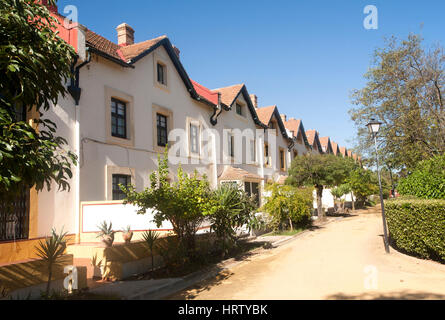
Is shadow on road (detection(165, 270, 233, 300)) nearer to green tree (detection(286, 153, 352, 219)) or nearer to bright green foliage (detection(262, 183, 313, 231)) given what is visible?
bright green foliage (detection(262, 183, 313, 231))

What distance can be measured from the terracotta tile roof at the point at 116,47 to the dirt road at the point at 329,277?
9.60m

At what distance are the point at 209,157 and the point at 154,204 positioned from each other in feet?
34.3

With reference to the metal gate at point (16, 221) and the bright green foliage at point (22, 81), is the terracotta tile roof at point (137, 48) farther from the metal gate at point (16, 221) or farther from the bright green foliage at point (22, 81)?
the bright green foliage at point (22, 81)

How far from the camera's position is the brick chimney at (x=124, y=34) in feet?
55.5

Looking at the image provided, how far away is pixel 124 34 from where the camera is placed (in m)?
16.9

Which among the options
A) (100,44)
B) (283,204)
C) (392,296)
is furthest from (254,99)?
(392,296)

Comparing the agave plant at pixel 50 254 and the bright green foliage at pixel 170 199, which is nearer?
the agave plant at pixel 50 254

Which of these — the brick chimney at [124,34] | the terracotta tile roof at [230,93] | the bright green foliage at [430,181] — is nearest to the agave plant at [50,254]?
the bright green foliage at [430,181]

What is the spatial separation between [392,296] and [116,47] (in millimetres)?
14306

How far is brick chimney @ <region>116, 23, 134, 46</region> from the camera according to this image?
16.9m

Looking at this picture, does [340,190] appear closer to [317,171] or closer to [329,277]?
[317,171]

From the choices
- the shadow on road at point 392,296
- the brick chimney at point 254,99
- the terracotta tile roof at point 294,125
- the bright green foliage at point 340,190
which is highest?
the brick chimney at point 254,99

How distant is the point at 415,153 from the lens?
631 inches

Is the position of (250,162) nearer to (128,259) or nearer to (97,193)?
(97,193)
